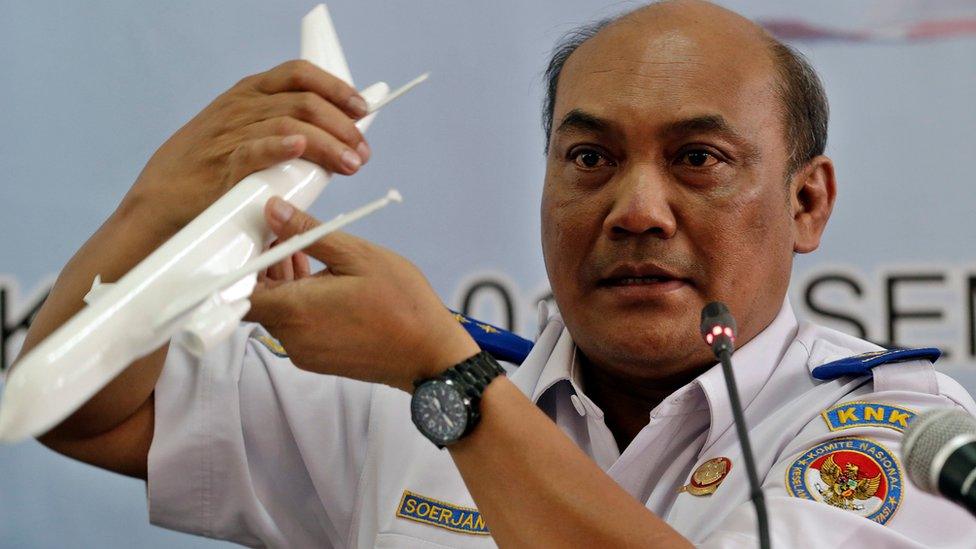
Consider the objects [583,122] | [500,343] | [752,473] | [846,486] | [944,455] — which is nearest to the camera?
[944,455]

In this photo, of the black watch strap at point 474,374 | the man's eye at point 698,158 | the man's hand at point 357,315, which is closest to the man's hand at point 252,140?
the man's hand at point 357,315

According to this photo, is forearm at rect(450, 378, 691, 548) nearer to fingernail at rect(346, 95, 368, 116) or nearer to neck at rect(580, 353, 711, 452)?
fingernail at rect(346, 95, 368, 116)

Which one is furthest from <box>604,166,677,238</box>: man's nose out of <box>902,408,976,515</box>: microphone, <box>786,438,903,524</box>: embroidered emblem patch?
<box>902,408,976,515</box>: microphone

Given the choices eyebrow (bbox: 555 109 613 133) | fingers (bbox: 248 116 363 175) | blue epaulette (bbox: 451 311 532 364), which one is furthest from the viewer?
blue epaulette (bbox: 451 311 532 364)

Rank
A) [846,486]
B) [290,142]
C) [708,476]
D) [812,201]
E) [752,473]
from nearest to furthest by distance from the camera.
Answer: [752,473] < [290,142] < [846,486] < [708,476] < [812,201]

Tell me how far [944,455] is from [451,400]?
434 mm

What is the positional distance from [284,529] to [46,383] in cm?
79

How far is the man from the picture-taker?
122 cm

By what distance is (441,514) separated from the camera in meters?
1.49

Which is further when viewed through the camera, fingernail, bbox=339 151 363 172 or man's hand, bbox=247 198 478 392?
fingernail, bbox=339 151 363 172

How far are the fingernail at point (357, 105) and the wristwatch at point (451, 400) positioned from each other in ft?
0.92

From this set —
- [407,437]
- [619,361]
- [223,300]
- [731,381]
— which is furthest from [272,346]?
[731,381]

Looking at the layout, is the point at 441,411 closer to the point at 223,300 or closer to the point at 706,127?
the point at 223,300

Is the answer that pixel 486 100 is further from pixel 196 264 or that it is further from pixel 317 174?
pixel 196 264
